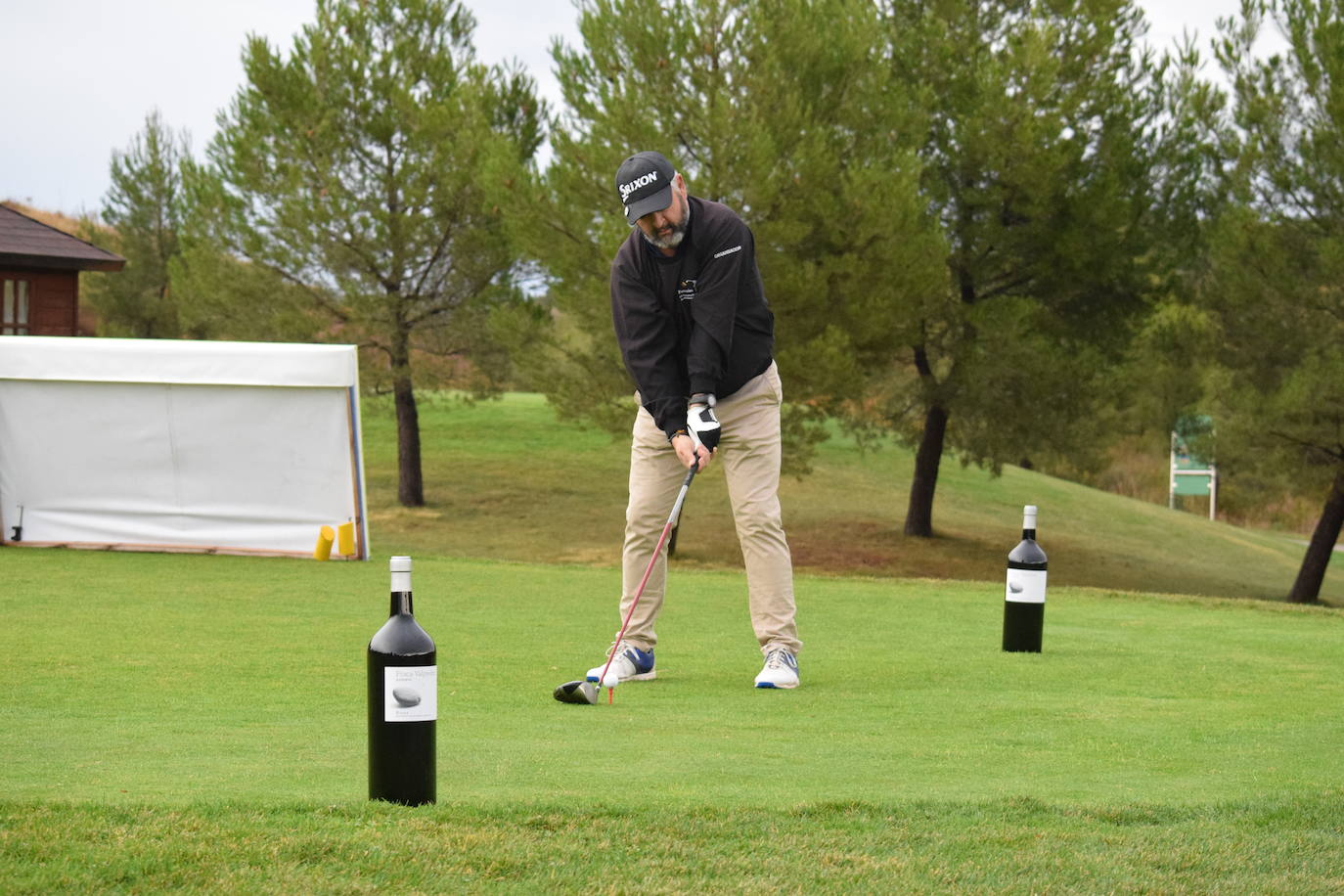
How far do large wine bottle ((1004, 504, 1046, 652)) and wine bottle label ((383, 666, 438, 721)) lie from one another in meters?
3.54

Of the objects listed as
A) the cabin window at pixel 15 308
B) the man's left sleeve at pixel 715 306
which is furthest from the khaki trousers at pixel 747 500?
the cabin window at pixel 15 308

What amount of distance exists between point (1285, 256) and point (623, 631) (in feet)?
55.6

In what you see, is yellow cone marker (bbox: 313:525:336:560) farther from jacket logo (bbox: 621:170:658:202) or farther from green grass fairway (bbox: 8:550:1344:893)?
jacket logo (bbox: 621:170:658:202)

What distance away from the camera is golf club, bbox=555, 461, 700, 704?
199 inches

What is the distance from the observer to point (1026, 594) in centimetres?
657

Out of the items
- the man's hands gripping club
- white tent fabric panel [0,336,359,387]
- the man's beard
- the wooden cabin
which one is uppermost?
the wooden cabin

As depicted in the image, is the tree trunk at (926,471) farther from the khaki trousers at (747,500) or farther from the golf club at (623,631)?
the golf club at (623,631)

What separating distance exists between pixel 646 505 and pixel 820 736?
1.55m

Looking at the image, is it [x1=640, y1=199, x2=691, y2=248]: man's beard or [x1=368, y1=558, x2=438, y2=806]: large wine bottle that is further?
[x1=640, y1=199, x2=691, y2=248]: man's beard

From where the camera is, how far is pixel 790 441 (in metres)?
20.7

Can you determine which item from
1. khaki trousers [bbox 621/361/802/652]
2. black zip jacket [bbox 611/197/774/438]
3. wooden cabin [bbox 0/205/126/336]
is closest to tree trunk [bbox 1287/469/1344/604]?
wooden cabin [bbox 0/205/126/336]

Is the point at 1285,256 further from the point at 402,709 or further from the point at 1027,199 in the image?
the point at 402,709

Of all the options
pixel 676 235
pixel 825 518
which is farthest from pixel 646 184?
pixel 825 518

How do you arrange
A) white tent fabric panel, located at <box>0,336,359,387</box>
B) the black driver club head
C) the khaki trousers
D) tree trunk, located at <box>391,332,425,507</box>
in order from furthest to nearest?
tree trunk, located at <box>391,332,425,507</box>
white tent fabric panel, located at <box>0,336,359,387</box>
the khaki trousers
the black driver club head
